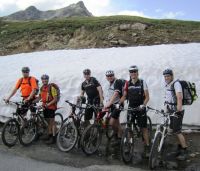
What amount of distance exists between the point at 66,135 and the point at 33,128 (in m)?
1.51

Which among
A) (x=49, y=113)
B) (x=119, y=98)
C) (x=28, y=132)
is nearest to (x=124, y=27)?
(x=49, y=113)

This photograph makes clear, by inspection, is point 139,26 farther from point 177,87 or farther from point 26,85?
point 177,87

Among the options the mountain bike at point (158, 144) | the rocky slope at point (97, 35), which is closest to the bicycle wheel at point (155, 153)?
the mountain bike at point (158, 144)

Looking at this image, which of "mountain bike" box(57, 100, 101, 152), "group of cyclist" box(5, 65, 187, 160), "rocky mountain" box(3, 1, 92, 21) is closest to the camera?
"group of cyclist" box(5, 65, 187, 160)

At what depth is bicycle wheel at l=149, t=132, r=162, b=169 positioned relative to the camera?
936cm

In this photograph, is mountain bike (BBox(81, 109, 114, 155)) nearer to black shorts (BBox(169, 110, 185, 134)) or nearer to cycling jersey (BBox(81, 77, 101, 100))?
cycling jersey (BBox(81, 77, 101, 100))

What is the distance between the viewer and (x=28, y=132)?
39.4 feet

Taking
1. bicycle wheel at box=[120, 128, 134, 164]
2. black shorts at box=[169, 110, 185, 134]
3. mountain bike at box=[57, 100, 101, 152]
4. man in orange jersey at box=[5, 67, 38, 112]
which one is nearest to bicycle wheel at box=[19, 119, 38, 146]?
man in orange jersey at box=[5, 67, 38, 112]

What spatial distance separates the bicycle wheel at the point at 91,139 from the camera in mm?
10590

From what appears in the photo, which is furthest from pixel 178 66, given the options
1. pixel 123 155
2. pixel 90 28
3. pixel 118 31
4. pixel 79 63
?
pixel 90 28

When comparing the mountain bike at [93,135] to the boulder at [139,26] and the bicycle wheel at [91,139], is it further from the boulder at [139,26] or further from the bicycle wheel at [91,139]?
the boulder at [139,26]

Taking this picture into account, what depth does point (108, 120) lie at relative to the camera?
37.6ft

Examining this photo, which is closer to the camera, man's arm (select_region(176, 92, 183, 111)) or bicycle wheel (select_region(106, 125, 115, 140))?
man's arm (select_region(176, 92, 183, 111))

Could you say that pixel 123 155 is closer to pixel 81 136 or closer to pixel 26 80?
pixel 81 136
